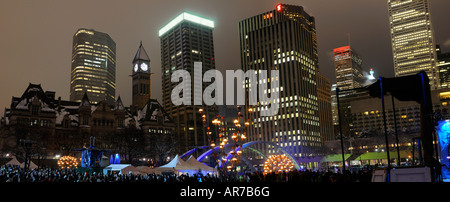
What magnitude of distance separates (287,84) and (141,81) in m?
67.0

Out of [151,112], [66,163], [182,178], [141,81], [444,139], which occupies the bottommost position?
[182,178]

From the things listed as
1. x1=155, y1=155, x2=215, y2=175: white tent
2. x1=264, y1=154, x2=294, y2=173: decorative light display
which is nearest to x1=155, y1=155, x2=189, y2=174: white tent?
x1=155, y1=155, x2=215, y2=175: white tent

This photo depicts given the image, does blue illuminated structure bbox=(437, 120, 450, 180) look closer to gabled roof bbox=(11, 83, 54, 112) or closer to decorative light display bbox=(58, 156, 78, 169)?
decorative light display bbox=(58, 156, 78, 169)

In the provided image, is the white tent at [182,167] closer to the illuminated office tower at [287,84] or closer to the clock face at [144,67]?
the clock face at [144,67]

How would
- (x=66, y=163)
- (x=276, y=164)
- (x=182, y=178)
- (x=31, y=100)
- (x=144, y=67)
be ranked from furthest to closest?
1. (x=144, y=67)
2. (x=31, y=100)
3. (x=66, y=163)
4. (x=276, y=164)
5. (x=182, y=178)

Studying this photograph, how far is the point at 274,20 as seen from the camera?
199 metres

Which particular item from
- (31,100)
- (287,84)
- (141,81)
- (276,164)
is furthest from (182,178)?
(287,84)

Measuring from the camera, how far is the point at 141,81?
164 meters

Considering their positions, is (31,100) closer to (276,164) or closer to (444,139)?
(276,164)

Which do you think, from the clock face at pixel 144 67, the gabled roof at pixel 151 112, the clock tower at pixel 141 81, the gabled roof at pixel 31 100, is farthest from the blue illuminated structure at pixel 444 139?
the clock face at pixel 144 67

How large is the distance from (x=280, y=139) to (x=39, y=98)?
358 feet

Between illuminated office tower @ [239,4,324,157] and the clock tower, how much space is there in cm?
4718

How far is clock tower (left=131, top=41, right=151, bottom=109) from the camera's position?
160500 mm

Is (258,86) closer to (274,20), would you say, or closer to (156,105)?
(274,20)
